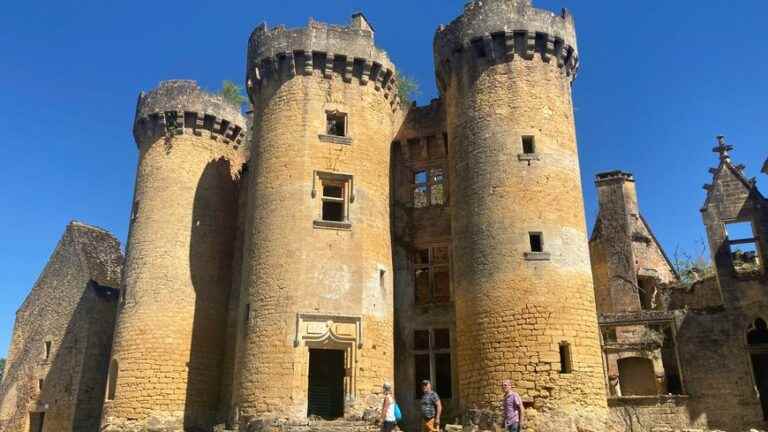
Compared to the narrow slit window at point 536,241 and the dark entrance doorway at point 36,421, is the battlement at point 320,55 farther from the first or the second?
the dark entrance doorway at point 36,421

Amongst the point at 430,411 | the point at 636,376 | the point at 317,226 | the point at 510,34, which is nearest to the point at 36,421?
the point at 317,226

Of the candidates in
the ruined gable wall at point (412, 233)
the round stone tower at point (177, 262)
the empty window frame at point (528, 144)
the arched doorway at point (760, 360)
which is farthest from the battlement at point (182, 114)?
the arched doorway at point (760, 360)

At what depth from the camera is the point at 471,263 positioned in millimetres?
16797

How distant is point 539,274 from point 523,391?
2793mm

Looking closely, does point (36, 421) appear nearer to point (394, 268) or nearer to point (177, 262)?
point (177, 262)

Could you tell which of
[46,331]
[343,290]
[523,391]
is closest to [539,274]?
[523,391]

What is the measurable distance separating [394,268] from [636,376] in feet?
30.2

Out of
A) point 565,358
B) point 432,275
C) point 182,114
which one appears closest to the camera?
point 565,358

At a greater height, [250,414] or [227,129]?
[227,129]

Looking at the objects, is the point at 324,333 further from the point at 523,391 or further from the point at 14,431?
the point at 14,431

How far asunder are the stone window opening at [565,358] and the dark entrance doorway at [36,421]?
19.5 m

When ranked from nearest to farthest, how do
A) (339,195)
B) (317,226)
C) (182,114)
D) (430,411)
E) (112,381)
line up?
1. (430,411)
2. (317,226)
3. (339,195)
4. (112,381)
5. (182,114)

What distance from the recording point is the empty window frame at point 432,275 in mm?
20219

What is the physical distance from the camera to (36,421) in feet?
81.7
